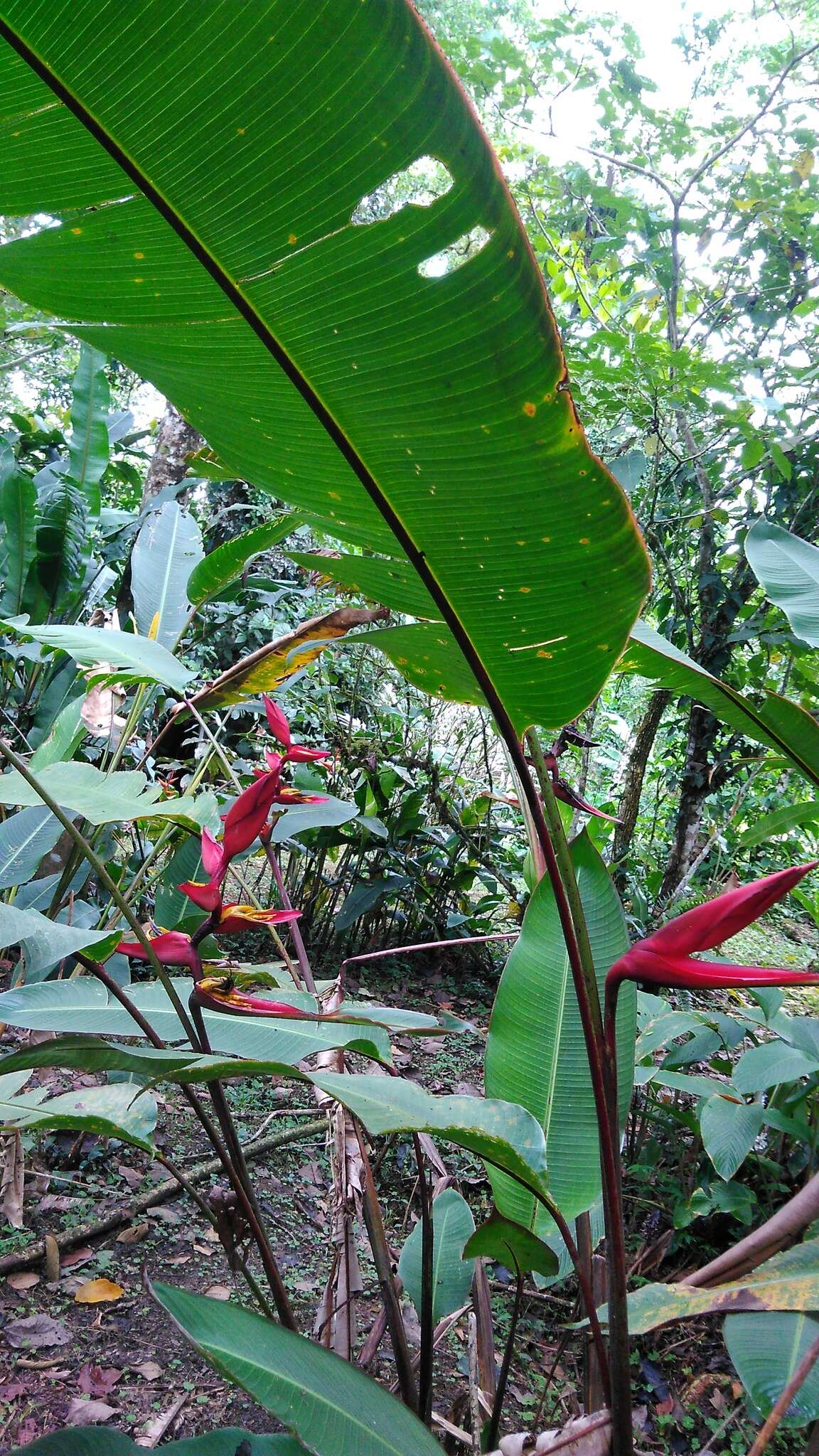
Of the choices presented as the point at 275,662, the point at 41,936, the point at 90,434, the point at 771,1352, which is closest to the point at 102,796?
the point at 41,936

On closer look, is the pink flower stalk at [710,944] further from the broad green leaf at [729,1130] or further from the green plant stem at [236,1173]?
the broad green leaf at [729,1130]

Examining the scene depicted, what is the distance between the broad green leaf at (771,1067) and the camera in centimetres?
A: 108

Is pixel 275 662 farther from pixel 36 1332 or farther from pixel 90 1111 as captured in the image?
pixel 36 1332

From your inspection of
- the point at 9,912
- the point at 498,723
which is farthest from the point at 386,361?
the point at 9,912

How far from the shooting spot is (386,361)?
18.4 inches

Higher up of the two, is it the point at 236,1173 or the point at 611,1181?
the point at 611,1181

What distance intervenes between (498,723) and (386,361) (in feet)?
0.89

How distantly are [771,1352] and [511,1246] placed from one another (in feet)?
0.68

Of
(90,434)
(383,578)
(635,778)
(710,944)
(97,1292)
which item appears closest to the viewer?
(710,944)

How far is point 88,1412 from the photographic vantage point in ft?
3.12

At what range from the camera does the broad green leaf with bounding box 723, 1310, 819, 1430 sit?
0.58 meters

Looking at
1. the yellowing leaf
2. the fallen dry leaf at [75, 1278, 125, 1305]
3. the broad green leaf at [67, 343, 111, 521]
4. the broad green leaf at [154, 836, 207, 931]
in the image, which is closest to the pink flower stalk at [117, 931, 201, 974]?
the yellowing leaf

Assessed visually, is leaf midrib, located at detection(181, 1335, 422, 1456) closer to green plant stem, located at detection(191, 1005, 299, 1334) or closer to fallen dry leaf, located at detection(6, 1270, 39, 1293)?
green plant stem, located at detection(191, 1005, 299, 1334)

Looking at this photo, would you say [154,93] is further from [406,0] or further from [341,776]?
[341,776]
